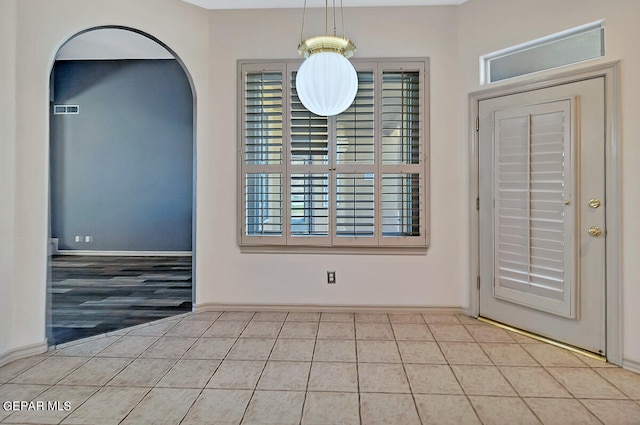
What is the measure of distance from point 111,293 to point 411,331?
11.2ft

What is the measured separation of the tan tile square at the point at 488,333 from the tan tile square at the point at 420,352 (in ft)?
1.38

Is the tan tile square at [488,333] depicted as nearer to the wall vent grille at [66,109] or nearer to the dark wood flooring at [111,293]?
the dark wood flooring at [111,293]

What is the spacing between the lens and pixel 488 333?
9.84 feet

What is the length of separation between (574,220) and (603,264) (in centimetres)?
35

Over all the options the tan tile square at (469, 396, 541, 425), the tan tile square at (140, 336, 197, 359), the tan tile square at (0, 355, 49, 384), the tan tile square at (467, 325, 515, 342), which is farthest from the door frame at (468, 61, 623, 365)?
the tan tile square at (0, 355, 49, 384)

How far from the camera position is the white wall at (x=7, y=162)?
2434 millimetres

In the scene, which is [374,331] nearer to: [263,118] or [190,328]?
[190,328]

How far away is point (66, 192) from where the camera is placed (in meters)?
6.56

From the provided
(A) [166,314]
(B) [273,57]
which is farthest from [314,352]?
(B) [273,57]

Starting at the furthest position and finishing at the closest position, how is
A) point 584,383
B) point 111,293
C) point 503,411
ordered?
point 111,293 → point 584,383 → point 503,411

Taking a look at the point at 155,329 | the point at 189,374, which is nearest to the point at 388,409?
the point at 189,374

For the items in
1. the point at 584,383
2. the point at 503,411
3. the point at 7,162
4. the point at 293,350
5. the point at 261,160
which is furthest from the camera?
the point at 261,160

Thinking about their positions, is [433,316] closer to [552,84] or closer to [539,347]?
[539,347]

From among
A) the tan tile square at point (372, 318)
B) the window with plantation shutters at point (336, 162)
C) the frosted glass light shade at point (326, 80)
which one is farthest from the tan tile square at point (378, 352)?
the frosted glass light shade at point (326, 80)
